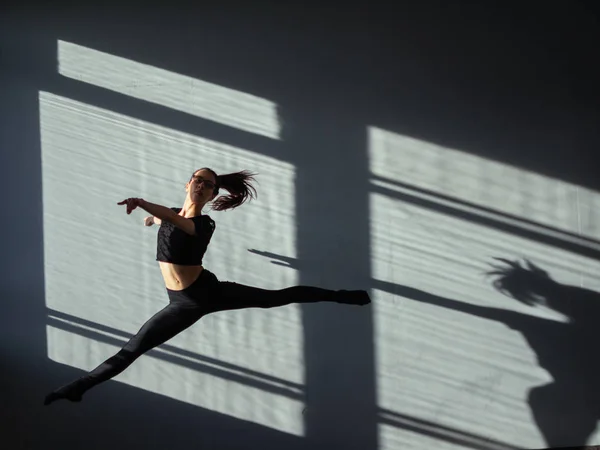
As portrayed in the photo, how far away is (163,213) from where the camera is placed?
304 cm

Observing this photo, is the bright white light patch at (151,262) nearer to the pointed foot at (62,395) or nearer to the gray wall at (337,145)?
the gray wall at (337,145)

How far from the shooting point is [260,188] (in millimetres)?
4512

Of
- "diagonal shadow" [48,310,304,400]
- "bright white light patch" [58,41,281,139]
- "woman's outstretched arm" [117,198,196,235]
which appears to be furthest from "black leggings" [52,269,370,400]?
"bright white light patch" [58,41,281,139]

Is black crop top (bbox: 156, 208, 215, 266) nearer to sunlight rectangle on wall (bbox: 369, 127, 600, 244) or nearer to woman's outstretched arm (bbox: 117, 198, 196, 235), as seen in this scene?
→ woman's outstretched arm (bbox: 117, 198, 196, 235)

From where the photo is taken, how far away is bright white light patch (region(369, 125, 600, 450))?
452cm

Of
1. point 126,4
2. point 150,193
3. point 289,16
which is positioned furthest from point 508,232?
point 126,4

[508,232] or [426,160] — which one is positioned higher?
[426,160]

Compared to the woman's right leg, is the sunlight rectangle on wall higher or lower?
higher

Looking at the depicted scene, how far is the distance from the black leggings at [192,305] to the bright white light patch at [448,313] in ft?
3.88

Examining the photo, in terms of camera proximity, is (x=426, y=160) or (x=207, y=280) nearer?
(x=207, y=280)

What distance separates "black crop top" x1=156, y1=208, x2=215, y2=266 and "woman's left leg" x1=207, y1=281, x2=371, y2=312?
213mm

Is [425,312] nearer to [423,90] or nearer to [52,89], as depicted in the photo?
[423,90]

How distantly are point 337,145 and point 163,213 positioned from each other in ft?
5.97

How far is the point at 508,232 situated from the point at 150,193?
247 centimetres
